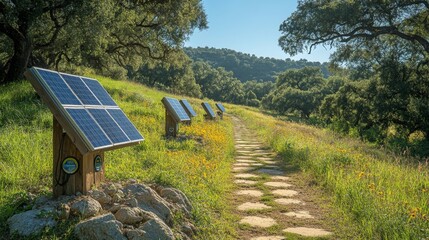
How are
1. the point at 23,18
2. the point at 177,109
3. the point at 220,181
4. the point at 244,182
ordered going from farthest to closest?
the point at 23,18 < the point at 177,109 < the point at 244,182 < the point at 220,181

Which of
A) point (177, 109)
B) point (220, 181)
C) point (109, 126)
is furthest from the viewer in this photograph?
point (177, 109)

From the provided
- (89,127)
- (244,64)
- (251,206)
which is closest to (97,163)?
(89,127)

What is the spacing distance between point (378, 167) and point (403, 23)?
16.1 metres

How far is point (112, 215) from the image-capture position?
3939 mm

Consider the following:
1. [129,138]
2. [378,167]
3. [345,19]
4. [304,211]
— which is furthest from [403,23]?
[129,138]

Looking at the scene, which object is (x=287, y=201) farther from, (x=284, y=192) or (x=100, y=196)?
(x=100, y=196)

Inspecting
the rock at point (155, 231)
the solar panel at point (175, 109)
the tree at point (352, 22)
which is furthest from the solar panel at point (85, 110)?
the tree at point (352, 22)

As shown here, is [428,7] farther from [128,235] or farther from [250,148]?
[128,235]

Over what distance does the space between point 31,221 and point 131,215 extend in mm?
1068

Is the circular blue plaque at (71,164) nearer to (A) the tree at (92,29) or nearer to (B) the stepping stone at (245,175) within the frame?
(B) the stepping stone at (245,175)

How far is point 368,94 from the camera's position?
86.1 feet

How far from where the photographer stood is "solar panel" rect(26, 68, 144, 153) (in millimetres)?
4262

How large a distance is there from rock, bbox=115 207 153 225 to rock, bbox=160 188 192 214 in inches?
35.5

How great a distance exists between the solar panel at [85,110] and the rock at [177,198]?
3.13ft
